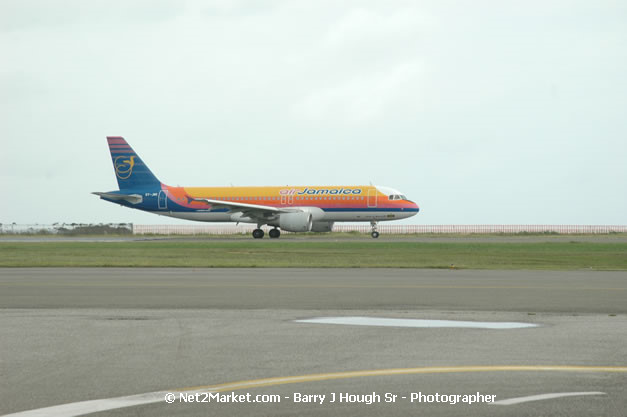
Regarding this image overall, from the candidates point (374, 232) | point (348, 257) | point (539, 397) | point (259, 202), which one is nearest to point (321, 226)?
point (374, 232)

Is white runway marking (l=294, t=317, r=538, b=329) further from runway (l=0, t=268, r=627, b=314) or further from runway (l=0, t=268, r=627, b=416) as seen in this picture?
runway (l=0, t=268, r=627, b=314)

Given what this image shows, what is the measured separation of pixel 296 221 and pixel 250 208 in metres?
3.42

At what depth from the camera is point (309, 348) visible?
29.9 feet

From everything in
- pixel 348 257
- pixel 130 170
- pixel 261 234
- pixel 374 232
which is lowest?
pixel 261 234

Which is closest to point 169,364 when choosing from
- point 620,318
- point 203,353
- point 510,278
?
point 203,353

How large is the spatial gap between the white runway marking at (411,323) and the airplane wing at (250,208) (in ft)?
140

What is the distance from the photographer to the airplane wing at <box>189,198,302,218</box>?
179 ft

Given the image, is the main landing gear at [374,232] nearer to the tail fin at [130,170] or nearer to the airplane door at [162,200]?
the airplane door at [162,200]

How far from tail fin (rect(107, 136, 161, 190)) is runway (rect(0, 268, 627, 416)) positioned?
1709 inches

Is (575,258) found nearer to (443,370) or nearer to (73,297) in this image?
(73,297)

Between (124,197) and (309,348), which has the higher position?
(124,197)

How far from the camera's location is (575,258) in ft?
104

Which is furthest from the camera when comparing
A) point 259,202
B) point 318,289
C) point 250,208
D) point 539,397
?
point 259,202

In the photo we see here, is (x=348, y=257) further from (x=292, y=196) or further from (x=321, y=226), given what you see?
(x=321, y=226)
